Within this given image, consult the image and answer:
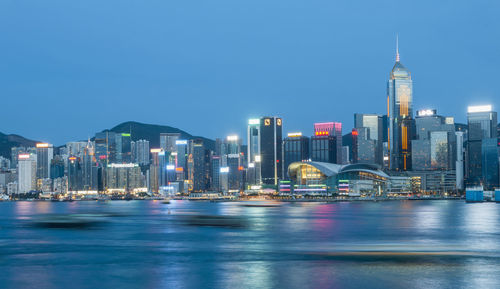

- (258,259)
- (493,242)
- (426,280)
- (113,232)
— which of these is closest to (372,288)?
(426,280)

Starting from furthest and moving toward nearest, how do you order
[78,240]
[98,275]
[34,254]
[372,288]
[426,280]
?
[78,240] → [34,254] → [98,275] → [426,280] → [372,288]

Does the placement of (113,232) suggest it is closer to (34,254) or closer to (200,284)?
(34,254)

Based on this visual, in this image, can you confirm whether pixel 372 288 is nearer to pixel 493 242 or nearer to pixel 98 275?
pixel 98 275

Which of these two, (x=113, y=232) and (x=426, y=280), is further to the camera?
(x=113, y=232)

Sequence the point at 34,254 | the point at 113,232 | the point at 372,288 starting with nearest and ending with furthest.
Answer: the point at 372,288
the point at 34,254
the point at 113,232

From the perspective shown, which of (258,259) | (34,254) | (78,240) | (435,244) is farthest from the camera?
(78,240)

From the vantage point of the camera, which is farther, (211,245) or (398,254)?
(211,245)

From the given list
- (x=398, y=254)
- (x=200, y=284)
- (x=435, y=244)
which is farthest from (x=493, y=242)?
(x=200, y=284)

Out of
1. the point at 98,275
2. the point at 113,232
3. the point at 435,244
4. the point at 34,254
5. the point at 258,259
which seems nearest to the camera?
the point at 98,275

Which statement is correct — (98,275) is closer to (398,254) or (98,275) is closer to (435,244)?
(398,254)
